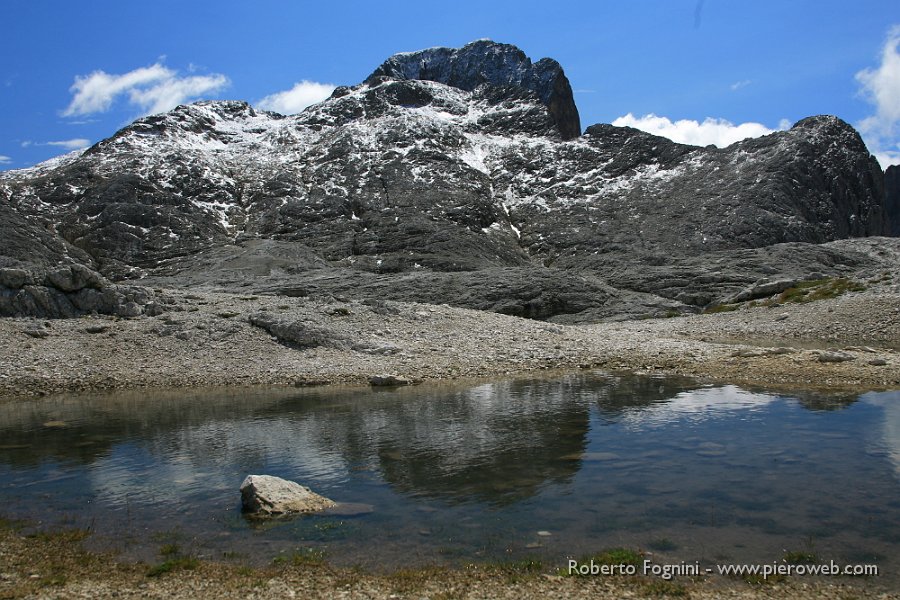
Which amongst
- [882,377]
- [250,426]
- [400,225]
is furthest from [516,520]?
[400,225]

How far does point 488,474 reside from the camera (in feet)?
58.5

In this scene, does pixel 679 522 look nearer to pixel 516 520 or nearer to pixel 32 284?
pixel 516 520

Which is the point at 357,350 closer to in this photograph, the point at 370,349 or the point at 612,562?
the point at 370,349

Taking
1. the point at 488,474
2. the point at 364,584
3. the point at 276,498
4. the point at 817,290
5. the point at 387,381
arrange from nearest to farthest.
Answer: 1. the point at 364,584
2. the point at 276,498
3. the point at 488,474
4. the point at 387,381
5. the point at 817,290

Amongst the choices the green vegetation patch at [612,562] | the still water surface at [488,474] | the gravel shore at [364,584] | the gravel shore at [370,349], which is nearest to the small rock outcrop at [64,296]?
the gravel shore at [370,349]

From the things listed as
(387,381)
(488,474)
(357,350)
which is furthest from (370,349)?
(488,474)

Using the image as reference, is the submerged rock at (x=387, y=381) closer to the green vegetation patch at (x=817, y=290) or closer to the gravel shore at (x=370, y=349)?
the gravel shore at (x=370, y=349)

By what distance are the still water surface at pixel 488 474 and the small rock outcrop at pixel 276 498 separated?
0.48m

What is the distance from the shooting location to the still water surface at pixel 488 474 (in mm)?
13055

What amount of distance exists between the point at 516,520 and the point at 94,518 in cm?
1018

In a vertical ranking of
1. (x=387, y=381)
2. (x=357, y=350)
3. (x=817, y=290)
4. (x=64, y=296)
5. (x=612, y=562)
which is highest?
(x=64, y=296)

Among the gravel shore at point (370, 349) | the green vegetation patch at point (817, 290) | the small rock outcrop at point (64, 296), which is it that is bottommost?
the gravel shore at point (370, 349)

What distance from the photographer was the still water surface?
13055 mm

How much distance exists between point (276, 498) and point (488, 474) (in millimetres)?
5939
